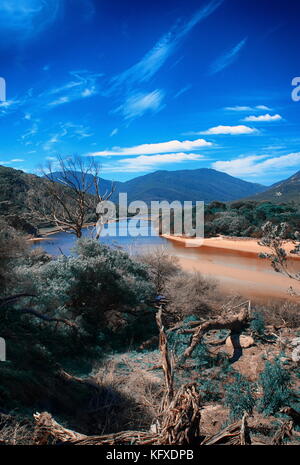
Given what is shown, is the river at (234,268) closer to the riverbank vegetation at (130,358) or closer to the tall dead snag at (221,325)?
the riverbank vegetation at (130,358)

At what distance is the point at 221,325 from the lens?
7262 millimetres

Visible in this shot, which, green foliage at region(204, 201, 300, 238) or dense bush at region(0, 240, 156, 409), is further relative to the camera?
green foliage at region(204, 201, 300, 238)

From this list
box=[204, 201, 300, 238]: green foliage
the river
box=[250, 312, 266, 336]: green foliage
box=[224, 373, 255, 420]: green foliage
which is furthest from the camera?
box=[204, 201, 300, 238]: green foliage

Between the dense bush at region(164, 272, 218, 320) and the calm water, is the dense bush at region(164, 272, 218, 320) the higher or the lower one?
the lower one

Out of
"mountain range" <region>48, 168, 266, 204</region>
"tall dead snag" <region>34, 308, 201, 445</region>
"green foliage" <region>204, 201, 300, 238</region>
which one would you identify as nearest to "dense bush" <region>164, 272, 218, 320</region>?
"tall dead snag" <region>34, 308, 201, 445</region>

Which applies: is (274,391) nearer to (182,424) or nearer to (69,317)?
(182,424)

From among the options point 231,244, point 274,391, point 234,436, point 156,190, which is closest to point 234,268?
point 231,244

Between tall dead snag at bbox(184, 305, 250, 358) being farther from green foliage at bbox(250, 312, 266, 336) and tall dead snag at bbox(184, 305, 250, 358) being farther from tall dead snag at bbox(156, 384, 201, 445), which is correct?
tall dead snag at bbox(156, 384, 201, 445)

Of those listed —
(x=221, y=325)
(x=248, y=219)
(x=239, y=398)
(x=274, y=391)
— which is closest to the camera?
(x=239, y=398)

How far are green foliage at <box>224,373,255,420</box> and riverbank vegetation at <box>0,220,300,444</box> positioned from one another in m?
0.02

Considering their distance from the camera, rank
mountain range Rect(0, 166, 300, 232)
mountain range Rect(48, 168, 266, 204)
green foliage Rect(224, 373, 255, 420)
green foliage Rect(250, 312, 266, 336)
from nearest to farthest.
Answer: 1. green foliage Rect(224, 373, 255, 420)
2. green foliage Rect(250, 312, 266, 336)
3. mountain range Rect(0, 166, 300, 232)
4. mountain range Rect(48, 168, 266, 204)

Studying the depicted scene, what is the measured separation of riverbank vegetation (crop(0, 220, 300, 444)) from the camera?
3.12 m

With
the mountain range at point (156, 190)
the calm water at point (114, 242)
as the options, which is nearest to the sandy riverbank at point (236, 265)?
the calm water at point (114, 242)

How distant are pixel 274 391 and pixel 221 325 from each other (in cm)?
238
